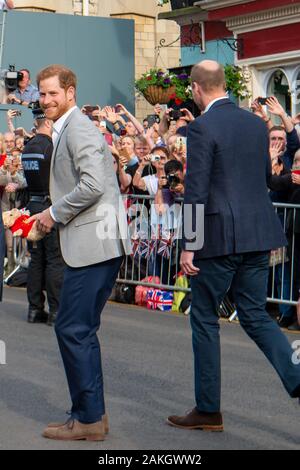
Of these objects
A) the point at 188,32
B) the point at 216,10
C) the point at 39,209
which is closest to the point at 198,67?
the point at 39,209

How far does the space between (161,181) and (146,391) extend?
215 inches

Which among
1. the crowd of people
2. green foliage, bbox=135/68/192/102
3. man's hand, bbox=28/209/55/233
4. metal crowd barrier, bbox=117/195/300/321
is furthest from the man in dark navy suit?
green foliage, bbox=135/68/192/102

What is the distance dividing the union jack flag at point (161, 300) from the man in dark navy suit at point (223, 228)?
656 cm

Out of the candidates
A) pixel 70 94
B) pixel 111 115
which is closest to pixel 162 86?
pixel 111 115

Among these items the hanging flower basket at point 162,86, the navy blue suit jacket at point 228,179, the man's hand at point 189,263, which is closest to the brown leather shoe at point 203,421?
the man's hand at point 189,263

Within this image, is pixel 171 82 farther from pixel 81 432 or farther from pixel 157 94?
pixel 81 432

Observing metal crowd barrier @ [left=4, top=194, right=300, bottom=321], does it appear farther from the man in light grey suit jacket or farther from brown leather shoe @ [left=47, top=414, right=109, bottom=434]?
the man in light grey suit jacket

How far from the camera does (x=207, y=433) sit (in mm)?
7492

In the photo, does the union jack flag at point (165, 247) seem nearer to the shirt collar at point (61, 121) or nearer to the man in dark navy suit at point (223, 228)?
the man in dark navy suit at point (223, 228)

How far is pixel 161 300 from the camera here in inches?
556

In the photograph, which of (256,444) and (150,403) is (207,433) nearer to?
(256,444)

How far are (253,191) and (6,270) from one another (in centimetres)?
1013

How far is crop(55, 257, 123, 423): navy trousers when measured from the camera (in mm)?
7184

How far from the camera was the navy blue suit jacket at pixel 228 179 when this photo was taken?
731 cm
